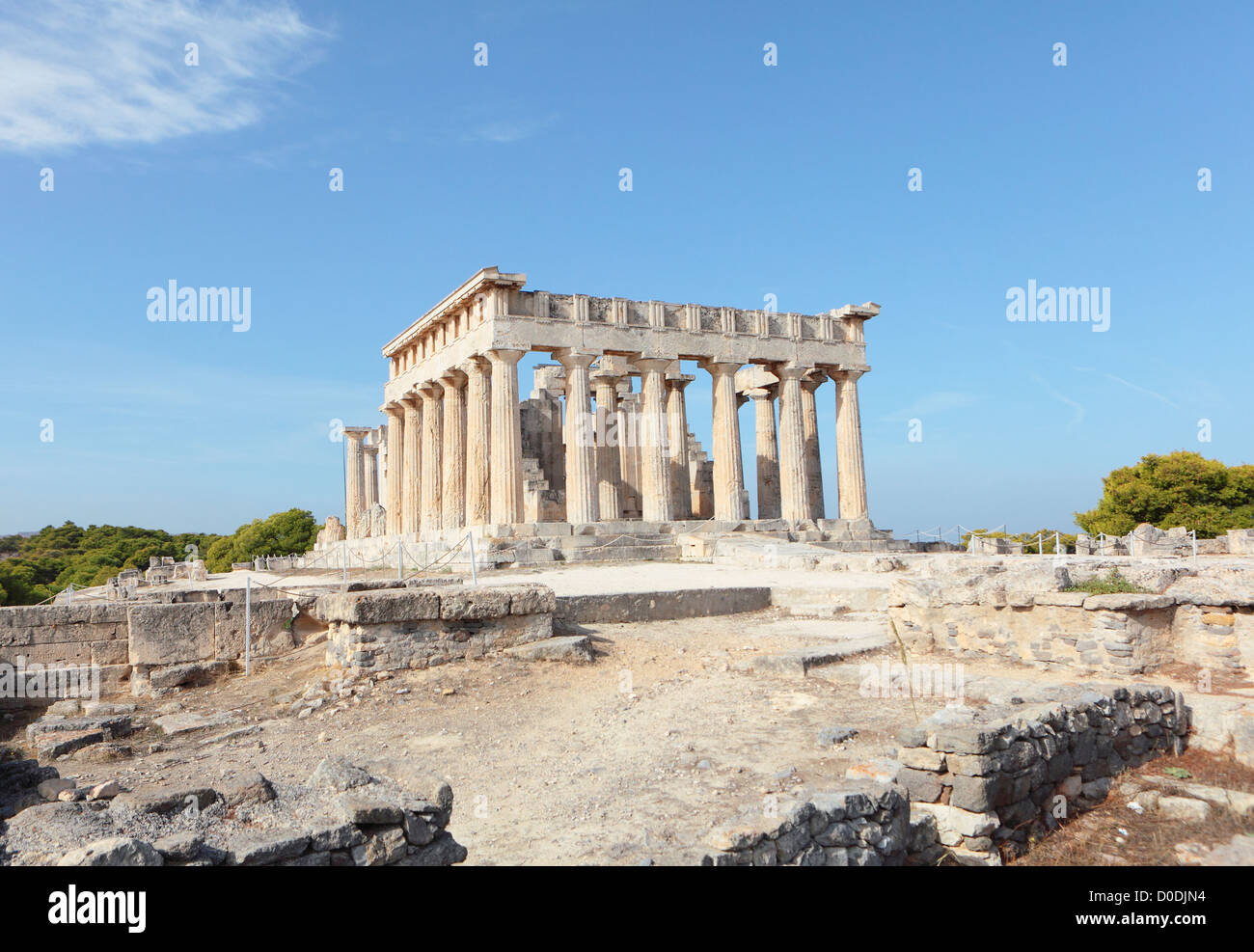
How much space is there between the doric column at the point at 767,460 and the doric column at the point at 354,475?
21835mm

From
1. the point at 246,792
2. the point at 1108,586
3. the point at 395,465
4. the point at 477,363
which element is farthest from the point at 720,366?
the point at 246,792

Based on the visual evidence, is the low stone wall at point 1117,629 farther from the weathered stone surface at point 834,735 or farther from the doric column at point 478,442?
the doric column at point 478,442

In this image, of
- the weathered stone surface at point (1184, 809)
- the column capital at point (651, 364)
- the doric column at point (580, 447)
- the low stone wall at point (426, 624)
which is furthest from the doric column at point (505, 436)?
the weathered stone surface at point (1184, 809)

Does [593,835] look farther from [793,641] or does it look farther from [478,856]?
[793,641]

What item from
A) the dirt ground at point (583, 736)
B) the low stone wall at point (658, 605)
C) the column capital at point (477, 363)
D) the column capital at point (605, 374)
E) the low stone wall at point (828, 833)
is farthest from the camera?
the column capital at point (605, 374)

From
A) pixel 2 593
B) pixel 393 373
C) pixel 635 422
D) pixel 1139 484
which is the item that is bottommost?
pixel 2 593

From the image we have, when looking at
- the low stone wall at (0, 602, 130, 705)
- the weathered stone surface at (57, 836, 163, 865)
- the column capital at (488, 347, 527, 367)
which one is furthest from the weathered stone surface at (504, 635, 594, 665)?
the column capital at (488, 347, 527, 367)

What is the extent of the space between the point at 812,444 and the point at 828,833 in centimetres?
3447

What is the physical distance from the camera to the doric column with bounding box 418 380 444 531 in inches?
1410

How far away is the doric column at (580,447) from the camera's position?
30375 mm

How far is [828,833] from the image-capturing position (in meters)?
5.31

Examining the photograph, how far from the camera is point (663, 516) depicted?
104ft
